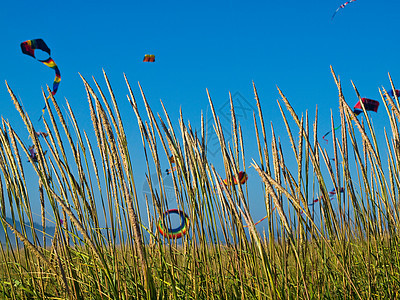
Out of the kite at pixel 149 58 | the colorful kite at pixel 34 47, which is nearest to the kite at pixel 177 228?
the colorful kite at pixel 34 47

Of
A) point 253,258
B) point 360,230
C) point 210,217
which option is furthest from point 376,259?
point 210,217

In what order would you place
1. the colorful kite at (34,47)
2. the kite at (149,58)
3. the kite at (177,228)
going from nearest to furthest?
1. the kite at (177,228)
2. the colorful kite at (34,47)
3. the kite at (149,58)

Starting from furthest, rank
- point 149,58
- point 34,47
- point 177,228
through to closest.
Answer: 1. point 149,58
2. point 34,47
3. point 177,228

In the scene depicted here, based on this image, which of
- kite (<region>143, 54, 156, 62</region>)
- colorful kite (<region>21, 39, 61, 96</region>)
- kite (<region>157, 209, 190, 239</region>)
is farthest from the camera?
kite (<region>143, 54, 156, 62</region>)

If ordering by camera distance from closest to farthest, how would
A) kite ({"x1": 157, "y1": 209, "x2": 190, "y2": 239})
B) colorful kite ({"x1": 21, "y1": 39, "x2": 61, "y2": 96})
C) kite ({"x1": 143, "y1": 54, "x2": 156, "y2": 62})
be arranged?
kite ({"x1": 157, "y1": 209, "x2": 190, "y2": 239}) < colorful kite ({"x1": 21, "y1": 39, "x2": 61, "y2": 96}) < kite ({"x1": 143, "y1": 54, "x2": 156, "y2": 62})

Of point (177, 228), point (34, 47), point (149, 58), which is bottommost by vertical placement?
point (177, 228)

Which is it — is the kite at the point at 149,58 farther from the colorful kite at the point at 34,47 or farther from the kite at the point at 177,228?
the kite at the point at 177,228

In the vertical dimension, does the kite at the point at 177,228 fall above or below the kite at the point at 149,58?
below

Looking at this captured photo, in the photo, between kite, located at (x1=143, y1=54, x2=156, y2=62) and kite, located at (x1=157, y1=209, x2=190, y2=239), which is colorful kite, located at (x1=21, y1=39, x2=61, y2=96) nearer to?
kite, located at (x1=143, y1=54, x2=156, y2=62)

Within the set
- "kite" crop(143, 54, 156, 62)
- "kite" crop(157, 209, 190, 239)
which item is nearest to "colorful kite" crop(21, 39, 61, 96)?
"kite" crop(143, 54, 156, 62)

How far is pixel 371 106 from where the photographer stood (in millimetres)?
2070

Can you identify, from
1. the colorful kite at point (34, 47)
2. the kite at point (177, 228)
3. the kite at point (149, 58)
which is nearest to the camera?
the kite at point (177, 228)

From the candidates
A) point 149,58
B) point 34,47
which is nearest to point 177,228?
point 34,47

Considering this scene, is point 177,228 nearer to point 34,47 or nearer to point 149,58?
point 34,47
